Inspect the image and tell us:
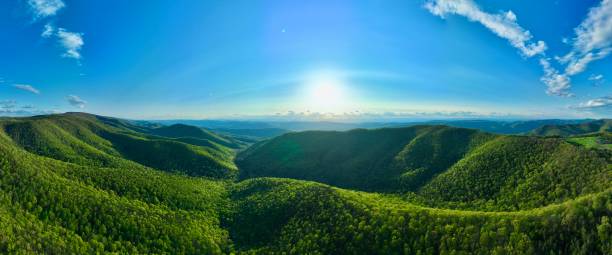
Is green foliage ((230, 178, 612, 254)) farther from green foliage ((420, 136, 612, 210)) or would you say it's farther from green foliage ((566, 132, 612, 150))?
green foliage ((566, 132, 612, 150))

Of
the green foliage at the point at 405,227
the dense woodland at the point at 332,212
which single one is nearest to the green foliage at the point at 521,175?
the dense woodland at the point at 332,212

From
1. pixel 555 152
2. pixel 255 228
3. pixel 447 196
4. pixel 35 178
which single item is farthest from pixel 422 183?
pixel 35 178

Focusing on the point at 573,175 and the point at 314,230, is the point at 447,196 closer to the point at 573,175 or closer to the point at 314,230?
the point at 573,175

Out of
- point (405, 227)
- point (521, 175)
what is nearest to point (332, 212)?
point (405, 227)

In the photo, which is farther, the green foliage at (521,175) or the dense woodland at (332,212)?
the green foliage at (521,175)

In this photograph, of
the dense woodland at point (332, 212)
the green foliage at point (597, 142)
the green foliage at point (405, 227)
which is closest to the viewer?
the green foliage at point (405, 227)

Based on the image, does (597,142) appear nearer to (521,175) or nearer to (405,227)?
(521,175)

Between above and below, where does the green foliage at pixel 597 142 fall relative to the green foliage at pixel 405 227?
above

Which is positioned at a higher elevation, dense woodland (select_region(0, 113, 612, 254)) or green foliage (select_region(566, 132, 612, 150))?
green foliage (select_region(566, 132, 612, 150))

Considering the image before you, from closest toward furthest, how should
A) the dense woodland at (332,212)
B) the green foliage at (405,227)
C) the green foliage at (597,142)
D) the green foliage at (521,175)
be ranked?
1. the green foliage at (405,227)
2. the dense woodland at (332,212)
3. the green foliage at (521,175)
4. the green foliage at (597,142)

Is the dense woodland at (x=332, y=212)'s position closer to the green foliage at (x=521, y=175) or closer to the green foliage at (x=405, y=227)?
the green foliage at (x=405, y=227)

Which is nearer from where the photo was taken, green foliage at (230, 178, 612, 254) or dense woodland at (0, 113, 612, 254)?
green foliage at (230, 178, 612, 254)

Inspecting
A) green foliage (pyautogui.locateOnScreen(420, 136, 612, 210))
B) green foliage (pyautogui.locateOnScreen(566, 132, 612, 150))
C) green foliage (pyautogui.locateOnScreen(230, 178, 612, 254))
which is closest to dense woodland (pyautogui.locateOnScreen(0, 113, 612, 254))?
green foliage (pyautogui.locateOnScreen(230, 178, 612, 254))
